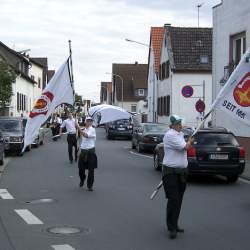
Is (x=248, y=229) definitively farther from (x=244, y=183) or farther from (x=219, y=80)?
(x=219, y=80)

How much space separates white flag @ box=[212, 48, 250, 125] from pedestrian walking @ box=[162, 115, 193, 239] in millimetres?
1758

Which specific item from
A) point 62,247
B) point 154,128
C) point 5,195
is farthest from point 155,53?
point 62,247

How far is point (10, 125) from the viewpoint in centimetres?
2730

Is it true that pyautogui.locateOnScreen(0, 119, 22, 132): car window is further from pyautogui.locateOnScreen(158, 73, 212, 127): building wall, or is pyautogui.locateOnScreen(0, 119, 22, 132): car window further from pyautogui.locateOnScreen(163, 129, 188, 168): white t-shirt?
pyautogui.locateOnScreen(158, 73, 212, 127): building wall

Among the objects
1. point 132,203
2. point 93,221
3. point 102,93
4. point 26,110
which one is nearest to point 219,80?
point 132,203

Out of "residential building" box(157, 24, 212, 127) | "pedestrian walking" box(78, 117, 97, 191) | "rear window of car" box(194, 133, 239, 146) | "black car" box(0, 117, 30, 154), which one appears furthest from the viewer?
"residential building" box(157, 24, 212, 127)

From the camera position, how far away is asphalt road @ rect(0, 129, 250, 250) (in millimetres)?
8359

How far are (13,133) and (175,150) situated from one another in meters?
17.8

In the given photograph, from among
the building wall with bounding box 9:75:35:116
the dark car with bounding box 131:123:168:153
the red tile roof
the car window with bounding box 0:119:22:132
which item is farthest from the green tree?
the red tile roof

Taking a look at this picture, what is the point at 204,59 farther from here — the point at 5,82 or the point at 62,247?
the point at 62,247

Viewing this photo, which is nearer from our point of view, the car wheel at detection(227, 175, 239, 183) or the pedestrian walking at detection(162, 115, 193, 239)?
the pedestrian walking at detection(162, 115, 193, 239)

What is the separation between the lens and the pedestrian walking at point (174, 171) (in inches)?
347

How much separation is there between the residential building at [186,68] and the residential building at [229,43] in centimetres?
1826

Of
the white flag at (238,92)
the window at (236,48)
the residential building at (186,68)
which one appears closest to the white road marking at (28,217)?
the white flag at (238,92)
